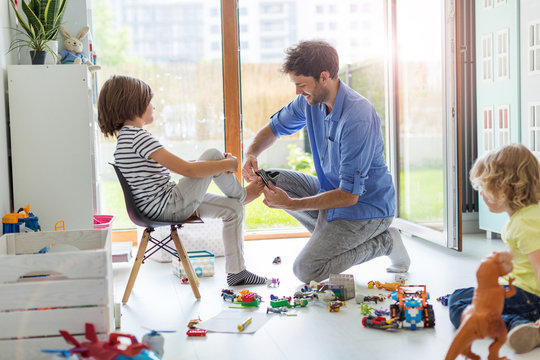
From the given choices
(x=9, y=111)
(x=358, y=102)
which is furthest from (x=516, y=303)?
(x=9, y=111)

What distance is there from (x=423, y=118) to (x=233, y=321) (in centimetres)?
211

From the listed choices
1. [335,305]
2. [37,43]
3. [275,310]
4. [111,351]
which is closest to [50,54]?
[37,43]

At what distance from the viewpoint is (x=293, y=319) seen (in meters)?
2.19

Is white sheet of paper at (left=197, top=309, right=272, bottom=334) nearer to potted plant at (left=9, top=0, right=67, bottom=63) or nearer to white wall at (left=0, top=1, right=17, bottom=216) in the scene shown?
white wall at (left=0, top=1, right=17, bottom=216)

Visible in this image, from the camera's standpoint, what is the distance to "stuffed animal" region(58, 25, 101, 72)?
3041mm

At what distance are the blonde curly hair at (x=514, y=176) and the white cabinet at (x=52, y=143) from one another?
176 cm

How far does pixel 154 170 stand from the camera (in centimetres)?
246

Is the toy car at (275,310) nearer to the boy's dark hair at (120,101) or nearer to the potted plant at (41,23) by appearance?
the boy's dark hair at (120,101)

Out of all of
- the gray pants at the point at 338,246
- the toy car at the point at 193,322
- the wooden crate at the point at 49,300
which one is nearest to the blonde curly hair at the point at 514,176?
the gray pants at the point at 338,246

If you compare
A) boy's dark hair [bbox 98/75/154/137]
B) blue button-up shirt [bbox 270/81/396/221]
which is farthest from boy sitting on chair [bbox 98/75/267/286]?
blue button-up shirt [bbox 270/81/396/221]

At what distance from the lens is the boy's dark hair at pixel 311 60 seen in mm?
2645

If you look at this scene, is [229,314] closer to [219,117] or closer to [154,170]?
[154,170]

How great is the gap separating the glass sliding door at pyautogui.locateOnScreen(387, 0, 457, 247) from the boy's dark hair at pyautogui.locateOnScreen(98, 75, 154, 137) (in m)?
1.74

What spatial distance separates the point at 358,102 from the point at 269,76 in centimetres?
147
